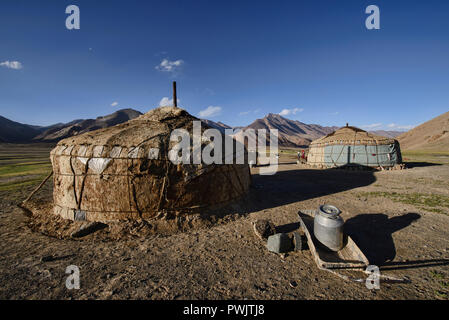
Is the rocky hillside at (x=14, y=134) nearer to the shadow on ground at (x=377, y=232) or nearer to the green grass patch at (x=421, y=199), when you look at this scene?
the shadow on ground at (x=377, y=232)

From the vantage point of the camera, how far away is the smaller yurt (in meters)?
16.4

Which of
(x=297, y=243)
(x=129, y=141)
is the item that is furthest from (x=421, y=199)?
(x=129, y=141)

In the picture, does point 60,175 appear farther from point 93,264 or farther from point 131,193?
point 93,264

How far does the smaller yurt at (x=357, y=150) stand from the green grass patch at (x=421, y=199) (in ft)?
29.8

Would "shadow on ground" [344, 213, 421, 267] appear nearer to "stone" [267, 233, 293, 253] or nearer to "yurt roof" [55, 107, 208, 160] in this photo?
"stone" [267, 233, 293, 253]

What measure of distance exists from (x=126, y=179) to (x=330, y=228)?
5795 millimetres

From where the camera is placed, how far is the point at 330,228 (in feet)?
13.7

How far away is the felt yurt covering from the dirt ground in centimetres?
86

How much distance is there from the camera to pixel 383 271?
3.68 m

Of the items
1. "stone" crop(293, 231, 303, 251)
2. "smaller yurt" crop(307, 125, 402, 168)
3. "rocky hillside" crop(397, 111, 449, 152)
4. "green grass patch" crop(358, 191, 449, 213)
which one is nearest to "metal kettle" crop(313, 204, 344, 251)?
"stone" crop(293, 231, 303, 251)

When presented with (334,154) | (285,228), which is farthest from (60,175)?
(334,154)

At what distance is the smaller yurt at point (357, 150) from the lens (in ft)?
53.9
